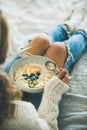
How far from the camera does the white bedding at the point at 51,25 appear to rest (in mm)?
1054

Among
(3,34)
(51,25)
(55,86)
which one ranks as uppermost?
(3,34)

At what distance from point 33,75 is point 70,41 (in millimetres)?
320

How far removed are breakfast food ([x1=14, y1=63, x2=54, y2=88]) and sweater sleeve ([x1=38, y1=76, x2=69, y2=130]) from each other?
54mm

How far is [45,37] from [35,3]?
0.52 metres

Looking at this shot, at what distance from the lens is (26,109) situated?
2.75ft

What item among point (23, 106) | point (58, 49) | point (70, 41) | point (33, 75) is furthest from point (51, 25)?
point (23, 106)

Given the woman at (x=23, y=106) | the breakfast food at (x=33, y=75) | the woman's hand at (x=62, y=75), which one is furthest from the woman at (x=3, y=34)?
the woman's hand at (x=62, y=75)

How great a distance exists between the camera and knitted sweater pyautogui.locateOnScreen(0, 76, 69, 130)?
810 mm

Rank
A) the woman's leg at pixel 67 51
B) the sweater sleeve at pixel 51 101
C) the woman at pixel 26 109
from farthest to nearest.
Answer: the woman's leg at pixel 67 51, the sweater sleeve at pixel 51 101, the woman at pixel 26 109

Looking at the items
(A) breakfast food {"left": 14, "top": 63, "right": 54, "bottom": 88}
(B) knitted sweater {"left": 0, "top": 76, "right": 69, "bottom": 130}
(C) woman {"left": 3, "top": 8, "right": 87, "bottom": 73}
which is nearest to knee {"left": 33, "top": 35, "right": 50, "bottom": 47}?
(C) woman {"left": 3, "top": 8, "right": 87, "bottom": 73}

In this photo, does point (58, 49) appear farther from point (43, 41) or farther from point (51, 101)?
point (51, 101)

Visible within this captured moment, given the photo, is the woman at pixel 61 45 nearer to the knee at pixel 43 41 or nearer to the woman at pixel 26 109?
the knee at pixel 43 41

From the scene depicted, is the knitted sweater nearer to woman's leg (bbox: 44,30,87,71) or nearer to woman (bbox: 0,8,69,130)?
woman (bbox: 0,8,69,130)

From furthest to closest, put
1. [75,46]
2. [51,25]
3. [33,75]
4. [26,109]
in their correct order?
[51,25] → [75,46] → [33,75] → [26,109]
